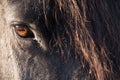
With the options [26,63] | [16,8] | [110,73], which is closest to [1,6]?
[16,8]

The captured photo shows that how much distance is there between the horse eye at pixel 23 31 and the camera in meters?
1.90

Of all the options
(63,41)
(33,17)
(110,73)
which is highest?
(33,17)

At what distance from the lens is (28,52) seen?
194 centimetres

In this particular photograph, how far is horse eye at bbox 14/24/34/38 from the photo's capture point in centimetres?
190

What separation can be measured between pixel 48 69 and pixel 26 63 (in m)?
0.15

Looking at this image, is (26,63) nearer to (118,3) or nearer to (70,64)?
(70,64)

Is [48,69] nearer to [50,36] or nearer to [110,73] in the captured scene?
[50,36]

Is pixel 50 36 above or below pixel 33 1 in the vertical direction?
below

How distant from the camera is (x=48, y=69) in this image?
73.2 inches

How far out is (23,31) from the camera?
6.31ft

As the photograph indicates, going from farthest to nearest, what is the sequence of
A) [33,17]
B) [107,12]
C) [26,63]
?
[26,63]
[33,17]
[107,12]

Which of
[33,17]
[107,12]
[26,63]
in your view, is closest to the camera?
[107,12]

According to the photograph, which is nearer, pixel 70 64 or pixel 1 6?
pixel 70 64

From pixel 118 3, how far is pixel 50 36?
0.35 m
